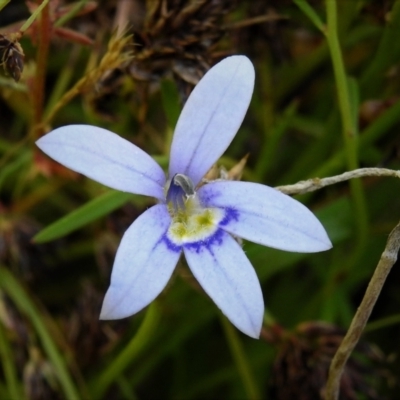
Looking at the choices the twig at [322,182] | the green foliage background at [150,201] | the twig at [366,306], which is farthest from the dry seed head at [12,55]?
the twig at [366,306]

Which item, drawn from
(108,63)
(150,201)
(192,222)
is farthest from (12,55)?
(150,201)

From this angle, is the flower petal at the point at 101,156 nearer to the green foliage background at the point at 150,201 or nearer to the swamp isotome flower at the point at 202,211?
the swamp isotome flower at the point at 202,211

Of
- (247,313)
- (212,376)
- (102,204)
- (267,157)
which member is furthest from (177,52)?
(212,376)

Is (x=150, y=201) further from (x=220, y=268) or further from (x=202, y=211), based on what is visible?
(x=220, y=268)

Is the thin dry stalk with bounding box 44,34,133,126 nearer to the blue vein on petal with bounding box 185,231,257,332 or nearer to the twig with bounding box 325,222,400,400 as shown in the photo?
the blue vein on petal with bounding box 185,231,257,332

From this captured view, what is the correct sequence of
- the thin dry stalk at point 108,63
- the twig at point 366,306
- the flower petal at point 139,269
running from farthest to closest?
the thin dry stalk at point 108,63
the twig at point 366,306
the flower petal at point 139,269
